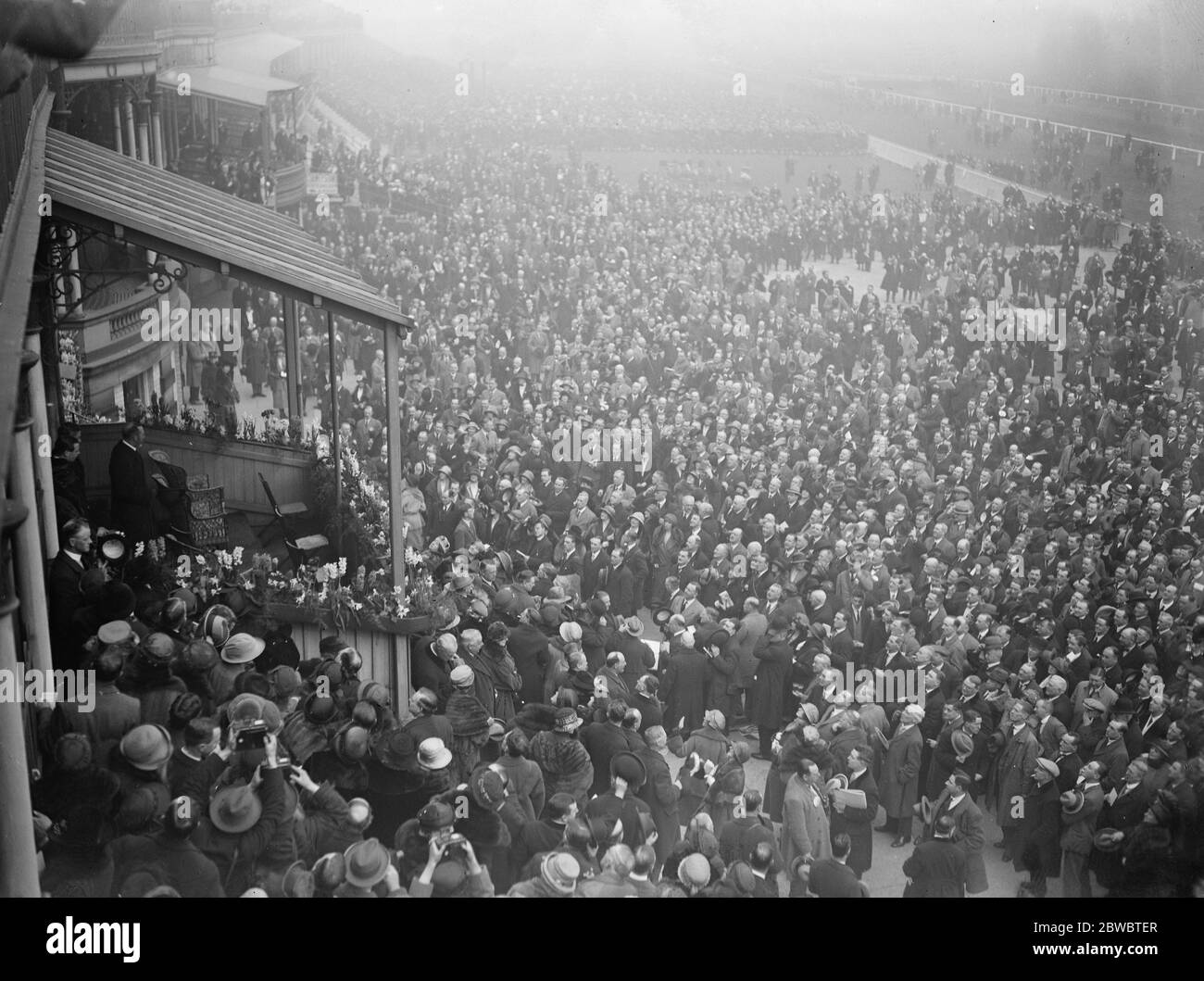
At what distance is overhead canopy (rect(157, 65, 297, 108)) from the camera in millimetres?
21906

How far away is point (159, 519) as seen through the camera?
10.1 metres

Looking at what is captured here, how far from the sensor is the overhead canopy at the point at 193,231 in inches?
366

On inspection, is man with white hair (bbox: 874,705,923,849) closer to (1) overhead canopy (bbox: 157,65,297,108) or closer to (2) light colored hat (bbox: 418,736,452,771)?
(2) light colored hat (bbox: 418,736,452,771)

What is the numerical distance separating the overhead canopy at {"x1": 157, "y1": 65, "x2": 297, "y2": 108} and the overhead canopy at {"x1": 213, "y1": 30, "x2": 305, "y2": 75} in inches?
10.2
